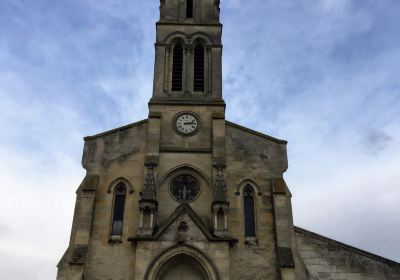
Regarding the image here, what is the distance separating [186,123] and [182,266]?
8789 millimetres

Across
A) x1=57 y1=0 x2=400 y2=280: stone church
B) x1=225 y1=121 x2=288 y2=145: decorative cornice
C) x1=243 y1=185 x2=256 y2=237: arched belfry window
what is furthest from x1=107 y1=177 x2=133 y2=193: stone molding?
x1=225 y1=121 x2=288 y2=145: decorative cornice

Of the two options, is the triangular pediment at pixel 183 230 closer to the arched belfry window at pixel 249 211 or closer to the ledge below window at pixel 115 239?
the ledge below window at pixel 115 239

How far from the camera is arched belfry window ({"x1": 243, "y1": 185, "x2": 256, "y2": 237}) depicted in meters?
26.0

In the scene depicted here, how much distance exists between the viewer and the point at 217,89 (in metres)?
30.7

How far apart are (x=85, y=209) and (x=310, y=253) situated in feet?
→ 40.3

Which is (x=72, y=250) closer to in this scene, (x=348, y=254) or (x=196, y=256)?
(x=196, y=256)

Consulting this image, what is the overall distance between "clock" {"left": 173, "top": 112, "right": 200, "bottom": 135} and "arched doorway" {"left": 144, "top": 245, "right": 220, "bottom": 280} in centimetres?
774

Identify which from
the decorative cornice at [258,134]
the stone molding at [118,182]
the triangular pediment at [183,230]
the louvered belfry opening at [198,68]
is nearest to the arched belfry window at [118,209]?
the stone molding at [118,182]

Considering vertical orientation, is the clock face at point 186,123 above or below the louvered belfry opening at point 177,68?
below

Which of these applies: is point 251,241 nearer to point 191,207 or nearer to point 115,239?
point 191,207

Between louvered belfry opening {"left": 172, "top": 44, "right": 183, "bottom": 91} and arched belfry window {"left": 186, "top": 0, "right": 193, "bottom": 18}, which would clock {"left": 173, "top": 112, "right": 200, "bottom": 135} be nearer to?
louvered belfry opening {"left": 172, "top": 44, "right": 183, "bottom": 91}

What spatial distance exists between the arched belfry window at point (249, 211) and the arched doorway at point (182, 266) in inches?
133

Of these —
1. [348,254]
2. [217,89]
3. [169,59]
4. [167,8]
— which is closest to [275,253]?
[348,254]

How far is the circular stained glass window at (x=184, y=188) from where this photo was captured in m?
26.8
